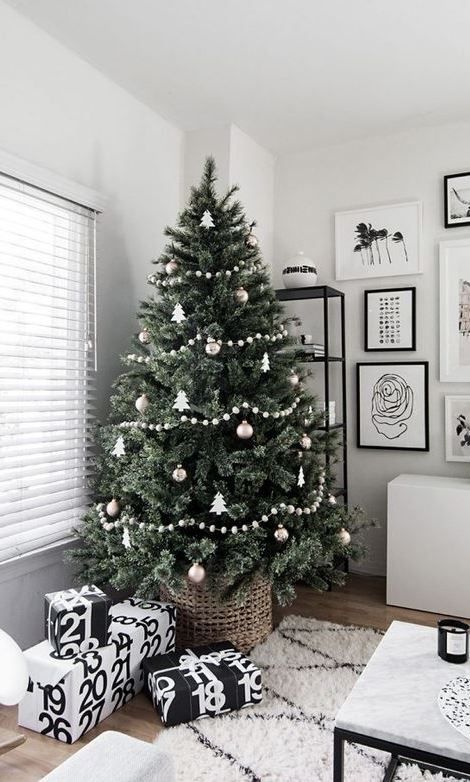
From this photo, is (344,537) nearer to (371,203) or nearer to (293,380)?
(293,380)

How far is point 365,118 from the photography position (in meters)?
3.49

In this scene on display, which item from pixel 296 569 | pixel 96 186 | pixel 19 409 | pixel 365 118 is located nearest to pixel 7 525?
pixel 19 409

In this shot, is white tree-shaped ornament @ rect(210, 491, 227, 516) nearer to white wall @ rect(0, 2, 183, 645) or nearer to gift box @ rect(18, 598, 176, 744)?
gift box @ rect(18, 598, 176, 744)

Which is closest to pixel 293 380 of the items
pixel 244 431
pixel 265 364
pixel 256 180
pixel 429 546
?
pixel 265 364

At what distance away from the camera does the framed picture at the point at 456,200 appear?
350cm

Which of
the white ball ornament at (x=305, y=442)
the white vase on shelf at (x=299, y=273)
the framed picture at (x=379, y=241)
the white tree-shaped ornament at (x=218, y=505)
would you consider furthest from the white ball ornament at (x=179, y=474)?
the framed picture at (x=379, y=241)

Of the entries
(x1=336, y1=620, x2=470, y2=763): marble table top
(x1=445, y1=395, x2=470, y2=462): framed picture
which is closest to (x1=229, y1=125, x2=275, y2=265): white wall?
(x1=445, y1=395, x2=470, y2=462): framed picture

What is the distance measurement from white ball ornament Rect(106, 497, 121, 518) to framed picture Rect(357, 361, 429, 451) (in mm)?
1777

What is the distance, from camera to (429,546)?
316 centimetres

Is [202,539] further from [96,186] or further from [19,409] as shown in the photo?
[96,186]

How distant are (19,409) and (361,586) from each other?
7.37 feet

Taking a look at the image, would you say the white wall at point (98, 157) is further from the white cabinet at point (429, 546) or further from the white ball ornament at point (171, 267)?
the white cabinet at point (429, 546)

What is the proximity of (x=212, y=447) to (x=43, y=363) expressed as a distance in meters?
0.88

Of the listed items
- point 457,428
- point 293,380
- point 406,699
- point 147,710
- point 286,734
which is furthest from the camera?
point 457,428
